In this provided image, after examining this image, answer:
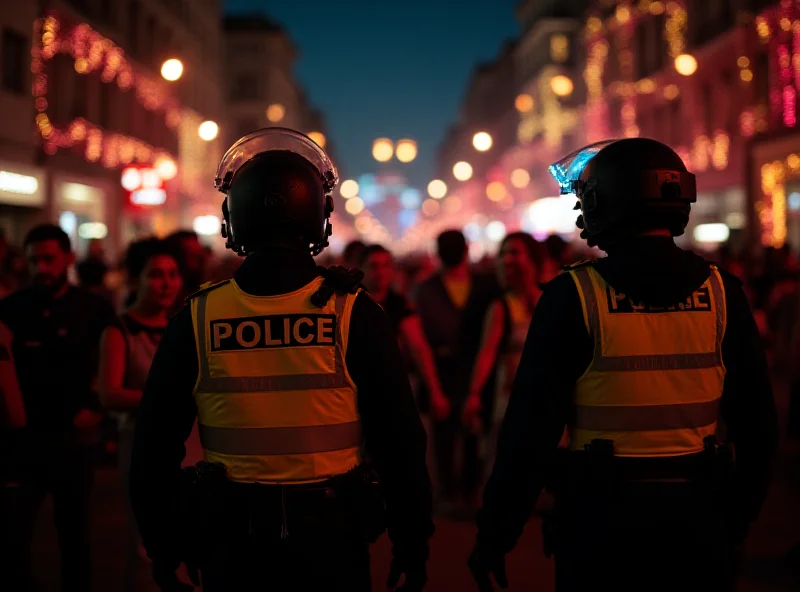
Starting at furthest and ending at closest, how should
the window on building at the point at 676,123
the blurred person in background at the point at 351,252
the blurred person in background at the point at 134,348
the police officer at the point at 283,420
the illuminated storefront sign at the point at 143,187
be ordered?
the window on building at the point at 676,123, the illuminated storefront sign at the point at 143,187, the blurred person in background at the point at 351,252, the blurred person in background at the point at 134,348, the police officer at the point at 283,420

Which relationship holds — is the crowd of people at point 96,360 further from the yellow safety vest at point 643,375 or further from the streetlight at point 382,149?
the streetlight at point 382,149

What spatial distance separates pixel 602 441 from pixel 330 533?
870 millimetres

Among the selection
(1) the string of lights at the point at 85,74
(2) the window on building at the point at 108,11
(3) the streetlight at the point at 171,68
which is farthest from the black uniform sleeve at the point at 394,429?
(2) the window on building at the point at 108,11

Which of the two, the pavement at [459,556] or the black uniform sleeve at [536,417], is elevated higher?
the black uniform sleeve at [536,417]

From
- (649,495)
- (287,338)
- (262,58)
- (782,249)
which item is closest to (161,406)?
(287,338)

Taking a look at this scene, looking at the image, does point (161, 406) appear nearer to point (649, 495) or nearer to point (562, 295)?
point (562, 295)

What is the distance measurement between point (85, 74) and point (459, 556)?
2514 cm

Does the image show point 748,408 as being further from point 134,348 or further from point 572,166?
point 134,348

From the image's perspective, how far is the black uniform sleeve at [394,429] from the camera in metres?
3.05

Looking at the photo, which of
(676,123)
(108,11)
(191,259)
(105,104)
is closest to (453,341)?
(191,259)

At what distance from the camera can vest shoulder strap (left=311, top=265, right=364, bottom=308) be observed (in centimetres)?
301

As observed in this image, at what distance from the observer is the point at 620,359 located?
10.2ft

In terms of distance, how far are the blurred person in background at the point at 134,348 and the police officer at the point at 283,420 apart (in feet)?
6.69

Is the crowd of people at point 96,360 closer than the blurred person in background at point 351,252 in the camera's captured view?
Yes
